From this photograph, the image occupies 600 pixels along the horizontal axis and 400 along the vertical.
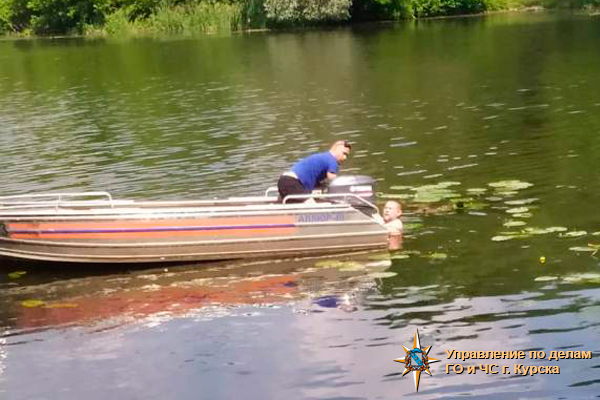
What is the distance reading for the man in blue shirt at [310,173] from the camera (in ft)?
50.5

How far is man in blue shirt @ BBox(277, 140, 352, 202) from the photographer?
50.5 ft

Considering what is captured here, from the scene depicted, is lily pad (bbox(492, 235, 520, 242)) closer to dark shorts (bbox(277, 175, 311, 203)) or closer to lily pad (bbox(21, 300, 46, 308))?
dark shorts (bbox(277, 175, 311, 203))

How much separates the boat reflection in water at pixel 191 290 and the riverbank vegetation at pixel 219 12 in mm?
65404

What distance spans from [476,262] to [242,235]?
11.6ft

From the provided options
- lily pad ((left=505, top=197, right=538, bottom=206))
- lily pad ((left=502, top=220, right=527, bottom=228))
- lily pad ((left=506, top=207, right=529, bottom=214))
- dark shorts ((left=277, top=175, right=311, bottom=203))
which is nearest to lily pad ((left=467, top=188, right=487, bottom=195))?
lily pad ((left=505, top=197, right=538, bottom=206))


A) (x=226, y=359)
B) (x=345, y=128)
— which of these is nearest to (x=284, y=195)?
(x=226, y=359)

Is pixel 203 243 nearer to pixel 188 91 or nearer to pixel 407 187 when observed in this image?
pixel 407 187

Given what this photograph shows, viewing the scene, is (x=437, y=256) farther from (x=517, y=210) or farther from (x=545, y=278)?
(x=517, y=210)

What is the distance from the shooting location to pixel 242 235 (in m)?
14.4

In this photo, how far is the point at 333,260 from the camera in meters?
14.6

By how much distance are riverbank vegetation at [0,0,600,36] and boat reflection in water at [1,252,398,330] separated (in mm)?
65404

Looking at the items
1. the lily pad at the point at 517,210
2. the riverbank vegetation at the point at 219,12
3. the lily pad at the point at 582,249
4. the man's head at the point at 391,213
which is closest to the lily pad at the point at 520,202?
the lily pad at the point at 517,210

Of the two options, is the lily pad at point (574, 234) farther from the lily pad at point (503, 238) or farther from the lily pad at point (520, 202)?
the lily pad at point (520, 202)

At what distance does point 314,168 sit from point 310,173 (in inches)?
4.3
